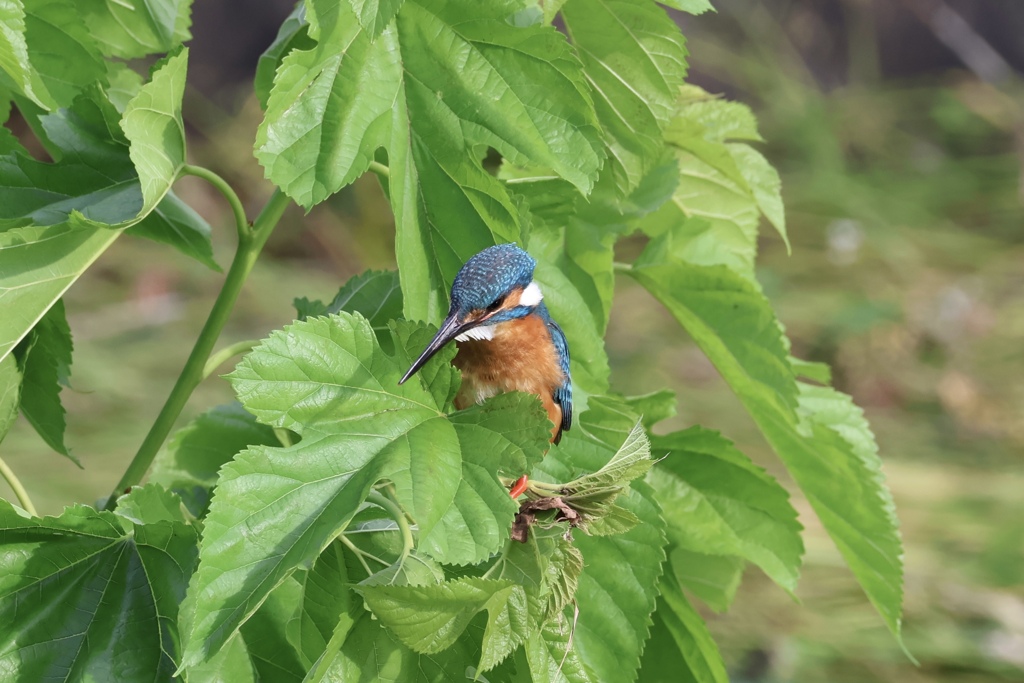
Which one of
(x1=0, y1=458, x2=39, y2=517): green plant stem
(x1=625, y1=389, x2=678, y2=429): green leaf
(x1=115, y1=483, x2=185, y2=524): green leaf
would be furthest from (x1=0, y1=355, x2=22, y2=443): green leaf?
(x1=625, y1=389, x2=678, y2=429): green leaf

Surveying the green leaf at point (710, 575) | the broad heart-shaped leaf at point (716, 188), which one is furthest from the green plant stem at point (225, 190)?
the green leaf at point (710, 575)

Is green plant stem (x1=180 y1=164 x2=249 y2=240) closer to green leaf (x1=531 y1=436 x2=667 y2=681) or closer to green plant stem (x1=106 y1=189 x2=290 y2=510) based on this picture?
green plant stem (x1=106 y1=189 x2=290 y2=510)

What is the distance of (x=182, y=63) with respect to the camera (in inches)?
32.5

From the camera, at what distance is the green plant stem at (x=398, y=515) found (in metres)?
0.70

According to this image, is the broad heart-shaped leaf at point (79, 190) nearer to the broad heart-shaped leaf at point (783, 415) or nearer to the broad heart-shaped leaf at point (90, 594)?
the broad heart-shaped leaf at point (90, 594)

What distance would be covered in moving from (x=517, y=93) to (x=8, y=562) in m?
0.52

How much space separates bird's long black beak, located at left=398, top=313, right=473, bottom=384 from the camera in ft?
2.39

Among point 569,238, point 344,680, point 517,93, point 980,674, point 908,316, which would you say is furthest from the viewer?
point 908,316

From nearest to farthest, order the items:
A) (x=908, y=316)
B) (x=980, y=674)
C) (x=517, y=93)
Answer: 1. (x=517, y=93)
2. (x=980, y=674)
3. (x=908, y=316)

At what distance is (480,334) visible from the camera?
33.2 inches

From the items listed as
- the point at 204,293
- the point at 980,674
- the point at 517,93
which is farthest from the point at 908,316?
the point at 517,93

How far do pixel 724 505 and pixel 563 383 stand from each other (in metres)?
0.26

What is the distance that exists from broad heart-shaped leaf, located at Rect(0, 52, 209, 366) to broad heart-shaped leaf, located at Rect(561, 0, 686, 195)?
0.36 meters

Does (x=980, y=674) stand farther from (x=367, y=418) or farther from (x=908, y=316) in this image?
(x=367, y=418)
